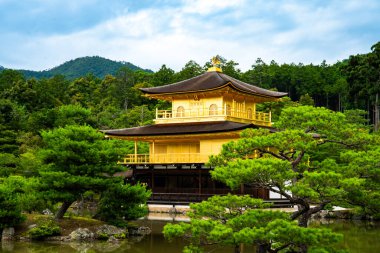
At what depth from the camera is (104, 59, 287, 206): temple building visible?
99.5ft

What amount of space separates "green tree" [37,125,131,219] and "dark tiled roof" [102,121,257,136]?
381 inches

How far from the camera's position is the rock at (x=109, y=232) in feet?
63.7

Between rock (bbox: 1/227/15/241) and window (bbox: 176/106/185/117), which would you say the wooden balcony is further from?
rock (bbox: 1/227/15/241)

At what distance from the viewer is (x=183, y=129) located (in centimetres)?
3125

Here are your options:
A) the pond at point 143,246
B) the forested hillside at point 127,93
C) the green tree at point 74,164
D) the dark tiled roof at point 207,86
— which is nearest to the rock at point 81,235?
the pond at point 143,246

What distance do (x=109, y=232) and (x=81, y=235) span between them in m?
1.09

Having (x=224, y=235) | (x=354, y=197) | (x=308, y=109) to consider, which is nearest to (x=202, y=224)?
(x=224, y=235)

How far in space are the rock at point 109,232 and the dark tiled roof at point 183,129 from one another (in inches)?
407

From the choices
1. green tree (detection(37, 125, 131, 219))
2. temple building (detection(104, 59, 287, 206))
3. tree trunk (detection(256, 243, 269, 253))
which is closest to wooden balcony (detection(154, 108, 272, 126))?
temple building (detection(104, 59, 287, 206))

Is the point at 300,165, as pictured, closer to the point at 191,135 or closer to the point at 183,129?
the point at 191,135

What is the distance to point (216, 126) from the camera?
30.0m

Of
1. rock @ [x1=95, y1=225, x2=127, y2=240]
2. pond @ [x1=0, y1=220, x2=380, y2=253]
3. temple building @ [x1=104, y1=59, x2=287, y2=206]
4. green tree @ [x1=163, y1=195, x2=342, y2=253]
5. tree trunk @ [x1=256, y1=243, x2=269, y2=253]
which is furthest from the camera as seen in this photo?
temple building @ [x1=104, y1=59, x2=287, y2=206]

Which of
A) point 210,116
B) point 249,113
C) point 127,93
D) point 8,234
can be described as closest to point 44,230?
point 8,234

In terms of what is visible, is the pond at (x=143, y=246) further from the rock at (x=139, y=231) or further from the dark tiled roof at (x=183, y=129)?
the dark tiled roof at (x=183, y=129)
